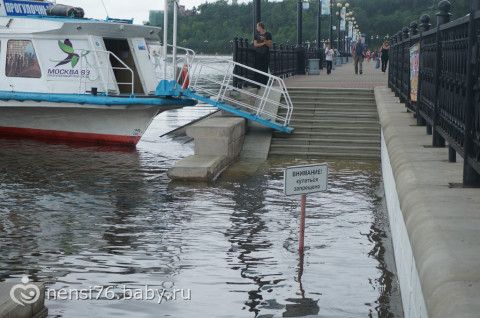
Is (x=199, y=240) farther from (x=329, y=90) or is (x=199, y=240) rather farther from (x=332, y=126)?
(x=329, y=90)

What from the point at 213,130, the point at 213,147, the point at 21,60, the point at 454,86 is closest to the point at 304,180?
the point at 454,86

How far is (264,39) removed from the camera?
25875mm

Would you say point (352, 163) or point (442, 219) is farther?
point (352, 163)

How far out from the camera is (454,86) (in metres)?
8.66

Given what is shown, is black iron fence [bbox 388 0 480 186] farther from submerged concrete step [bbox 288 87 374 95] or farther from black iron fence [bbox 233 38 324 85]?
black iron fence [bbox 233 38 324 85]

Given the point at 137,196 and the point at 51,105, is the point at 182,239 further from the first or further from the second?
the point at 51,105

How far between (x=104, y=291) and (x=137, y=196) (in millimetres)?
6656

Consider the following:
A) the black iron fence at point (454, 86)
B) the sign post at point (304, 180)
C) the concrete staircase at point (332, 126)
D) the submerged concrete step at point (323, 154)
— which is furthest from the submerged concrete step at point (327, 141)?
the sign post at point (304, 180)

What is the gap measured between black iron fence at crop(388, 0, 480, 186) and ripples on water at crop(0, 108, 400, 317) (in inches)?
58.7

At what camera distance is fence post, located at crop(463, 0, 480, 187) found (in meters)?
7.29

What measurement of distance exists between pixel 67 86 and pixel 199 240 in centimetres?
1346

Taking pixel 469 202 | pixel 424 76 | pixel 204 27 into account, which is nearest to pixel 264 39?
pixel 424 76

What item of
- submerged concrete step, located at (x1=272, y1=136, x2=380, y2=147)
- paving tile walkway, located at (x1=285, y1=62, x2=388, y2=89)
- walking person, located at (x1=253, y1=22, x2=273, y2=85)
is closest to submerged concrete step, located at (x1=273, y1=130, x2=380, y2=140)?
submerged concrete step, located at (x1=272, y1=136, x2=380, y2=147)

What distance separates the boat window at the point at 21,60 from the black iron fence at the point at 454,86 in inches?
526
